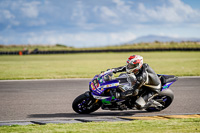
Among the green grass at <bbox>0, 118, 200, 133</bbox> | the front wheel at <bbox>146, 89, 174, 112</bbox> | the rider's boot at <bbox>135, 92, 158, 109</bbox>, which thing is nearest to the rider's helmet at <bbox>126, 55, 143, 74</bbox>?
the rider's boot at <bbox>135, 92, 158, 109</bbox>

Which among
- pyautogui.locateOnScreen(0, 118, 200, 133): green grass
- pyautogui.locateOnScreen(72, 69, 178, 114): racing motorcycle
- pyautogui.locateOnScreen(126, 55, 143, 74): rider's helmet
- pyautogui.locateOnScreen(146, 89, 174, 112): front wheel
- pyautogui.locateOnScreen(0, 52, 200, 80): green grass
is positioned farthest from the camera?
pyautogui.locateOnScreen(0, 52, 200, 80): green grass

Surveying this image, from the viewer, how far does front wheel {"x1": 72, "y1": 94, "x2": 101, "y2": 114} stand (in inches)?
287

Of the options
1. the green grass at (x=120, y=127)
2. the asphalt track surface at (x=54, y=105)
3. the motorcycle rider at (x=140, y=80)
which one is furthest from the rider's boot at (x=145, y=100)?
the green grass at (x=120, y=127)

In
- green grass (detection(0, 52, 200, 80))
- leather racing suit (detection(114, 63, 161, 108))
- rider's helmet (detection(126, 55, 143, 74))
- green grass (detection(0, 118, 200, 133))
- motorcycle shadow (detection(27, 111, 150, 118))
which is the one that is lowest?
motorcycle shadow (detection(27, 111, 150, 118))

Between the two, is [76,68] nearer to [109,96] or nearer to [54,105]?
[54,105]

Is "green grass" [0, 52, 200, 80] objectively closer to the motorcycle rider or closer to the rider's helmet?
the motorcycle rider

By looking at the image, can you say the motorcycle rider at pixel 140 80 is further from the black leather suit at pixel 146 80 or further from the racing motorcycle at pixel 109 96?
the racing motorcycle at pixel 109 96

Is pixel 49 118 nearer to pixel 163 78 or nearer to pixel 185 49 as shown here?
pixel 163 78

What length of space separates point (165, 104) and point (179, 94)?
297 centimetres

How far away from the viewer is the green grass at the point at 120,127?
5512 mm

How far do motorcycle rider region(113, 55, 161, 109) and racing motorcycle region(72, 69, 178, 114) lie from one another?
11 cm

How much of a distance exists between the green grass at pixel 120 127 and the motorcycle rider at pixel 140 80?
1020 mm

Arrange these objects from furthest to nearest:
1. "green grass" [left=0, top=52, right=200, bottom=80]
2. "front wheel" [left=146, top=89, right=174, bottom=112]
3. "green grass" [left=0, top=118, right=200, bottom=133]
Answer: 1. "green grass" [left=0, top=52, right=200, bottom=80]
2. "front wheel" [left=146, top=89, right=174, bottom=112]
3. "green grass" [left=0, top=118, right=200, bottom=133]

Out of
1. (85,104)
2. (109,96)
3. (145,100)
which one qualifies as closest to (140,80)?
(145,100)
